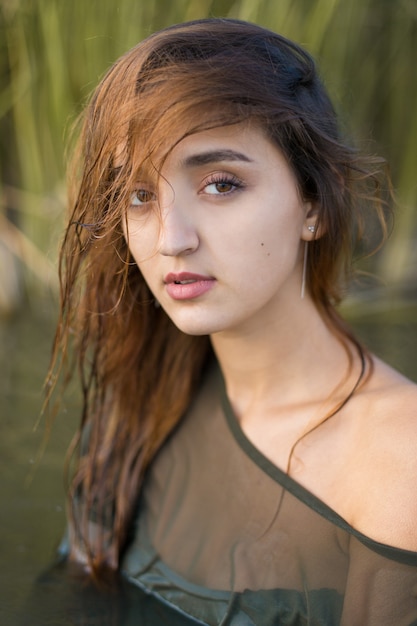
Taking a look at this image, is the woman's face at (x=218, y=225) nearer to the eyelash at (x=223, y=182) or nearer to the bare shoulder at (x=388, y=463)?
the eyelash at (x=223, y=182)

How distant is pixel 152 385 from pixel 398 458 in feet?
2.04

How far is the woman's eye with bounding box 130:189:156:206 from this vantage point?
1351mm

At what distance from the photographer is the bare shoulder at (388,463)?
1.23 metres

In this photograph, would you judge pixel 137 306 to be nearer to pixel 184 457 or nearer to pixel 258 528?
pixel 184 457

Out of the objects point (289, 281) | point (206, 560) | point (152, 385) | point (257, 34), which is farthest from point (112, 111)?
point (206, 560)

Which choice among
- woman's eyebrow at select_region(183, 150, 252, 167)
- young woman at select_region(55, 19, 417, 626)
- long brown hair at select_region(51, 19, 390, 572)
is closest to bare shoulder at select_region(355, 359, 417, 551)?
young woman at select_region(55, 19, 417, 626)

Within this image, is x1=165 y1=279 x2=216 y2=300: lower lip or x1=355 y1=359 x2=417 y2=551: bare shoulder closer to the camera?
x1=355 y1=359 x2=417 y2=551: bare shoulder

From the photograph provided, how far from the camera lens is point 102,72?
268 cm

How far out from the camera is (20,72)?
9.53ft

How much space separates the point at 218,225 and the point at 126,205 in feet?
0.49

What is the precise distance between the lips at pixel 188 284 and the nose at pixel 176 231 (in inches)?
1.7

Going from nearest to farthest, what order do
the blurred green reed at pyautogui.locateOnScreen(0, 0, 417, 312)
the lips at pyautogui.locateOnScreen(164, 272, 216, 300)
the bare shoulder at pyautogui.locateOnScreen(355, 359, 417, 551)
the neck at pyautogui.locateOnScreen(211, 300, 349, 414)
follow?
the bare shoulder at pyautogui.locateOnScreen(355, 359, 417, 551) → the lips at pyautogui.locateOnScreen(164, 272, 216, 300) → the neck at pyautogui.locateOnScreen(211, 300, 349, 414) → the blurred green reed at pyautogui.locateOnScreen(0, 0, 417, 312)

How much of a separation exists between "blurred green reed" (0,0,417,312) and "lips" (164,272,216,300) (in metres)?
1.32

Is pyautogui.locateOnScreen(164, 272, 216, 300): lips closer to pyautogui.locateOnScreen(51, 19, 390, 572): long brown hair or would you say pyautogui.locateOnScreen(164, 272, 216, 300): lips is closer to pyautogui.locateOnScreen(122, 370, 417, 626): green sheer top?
pyautogui.locateOnScreen(51, 19, 390, 572): long brown hair
